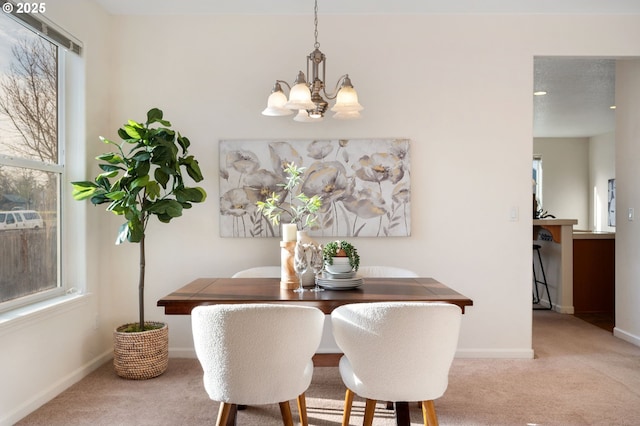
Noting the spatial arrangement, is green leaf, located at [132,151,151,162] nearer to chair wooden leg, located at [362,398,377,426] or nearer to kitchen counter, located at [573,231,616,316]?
chair wooden leg, located at [362,398,377,426]

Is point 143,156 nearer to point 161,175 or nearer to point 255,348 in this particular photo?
point 161,175

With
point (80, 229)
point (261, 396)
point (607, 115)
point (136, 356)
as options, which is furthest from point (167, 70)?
point (607, 115)

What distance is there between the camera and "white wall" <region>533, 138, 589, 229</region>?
9.12 meters

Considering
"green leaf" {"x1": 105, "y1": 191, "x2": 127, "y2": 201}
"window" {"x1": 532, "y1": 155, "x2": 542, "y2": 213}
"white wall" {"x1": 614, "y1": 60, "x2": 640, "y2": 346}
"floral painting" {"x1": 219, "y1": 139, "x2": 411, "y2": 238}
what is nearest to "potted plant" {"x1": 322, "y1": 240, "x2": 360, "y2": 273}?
"floral painting" {"x1": 219, "y1": 139, "x2": 411, "y2": 238}

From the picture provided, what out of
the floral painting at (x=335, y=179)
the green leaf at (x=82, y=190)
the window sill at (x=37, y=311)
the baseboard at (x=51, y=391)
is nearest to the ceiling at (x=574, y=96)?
the floral painting at (x=335, y=179)

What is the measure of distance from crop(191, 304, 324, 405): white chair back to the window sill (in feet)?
4.30

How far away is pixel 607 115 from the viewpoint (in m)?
7.15

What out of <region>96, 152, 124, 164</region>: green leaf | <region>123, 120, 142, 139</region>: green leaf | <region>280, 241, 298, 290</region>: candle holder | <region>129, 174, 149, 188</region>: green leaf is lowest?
<region>280, 241, 298, 290</region>: candle holder

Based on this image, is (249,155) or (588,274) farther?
(588,274)

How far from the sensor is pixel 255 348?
1866 mm

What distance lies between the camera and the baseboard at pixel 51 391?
2.57m

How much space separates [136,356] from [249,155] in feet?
5.51

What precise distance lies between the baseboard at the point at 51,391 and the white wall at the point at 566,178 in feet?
27.4

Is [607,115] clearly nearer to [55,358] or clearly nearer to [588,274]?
[588,274]
